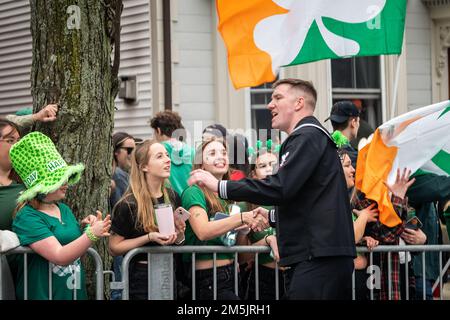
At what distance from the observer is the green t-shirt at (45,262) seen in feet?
21.8

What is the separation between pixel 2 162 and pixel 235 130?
263 inches

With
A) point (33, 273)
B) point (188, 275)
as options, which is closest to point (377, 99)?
point (188, 275)

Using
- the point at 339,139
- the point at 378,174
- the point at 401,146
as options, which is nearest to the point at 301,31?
the point at 339,139

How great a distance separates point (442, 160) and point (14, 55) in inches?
401

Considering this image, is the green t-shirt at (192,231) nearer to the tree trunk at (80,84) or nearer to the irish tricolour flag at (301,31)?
the tree trunk at (80,84)

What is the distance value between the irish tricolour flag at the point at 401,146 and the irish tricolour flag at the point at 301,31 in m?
0.76

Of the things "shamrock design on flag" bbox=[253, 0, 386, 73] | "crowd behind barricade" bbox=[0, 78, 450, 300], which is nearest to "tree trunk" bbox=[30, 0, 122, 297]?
"crowd behind barricade" bbox=[0, 78, 450, 300]

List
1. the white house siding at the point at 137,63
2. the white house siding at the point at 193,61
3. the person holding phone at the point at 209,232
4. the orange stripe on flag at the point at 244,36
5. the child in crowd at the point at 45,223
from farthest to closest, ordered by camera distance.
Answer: the white house siding at the point at 137,63 → the white house siding at the point at 193,61 → the orange stripe on flag at the point at 244,36 → the person holding phone at the point at 209,232 → the child in crowd at the point at 45,223

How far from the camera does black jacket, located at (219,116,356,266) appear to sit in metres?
6.51

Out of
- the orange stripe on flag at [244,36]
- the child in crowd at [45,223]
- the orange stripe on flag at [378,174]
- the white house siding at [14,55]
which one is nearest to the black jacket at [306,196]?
the child in crowd at [45,223]

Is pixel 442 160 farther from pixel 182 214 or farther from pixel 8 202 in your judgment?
pixel 8 202

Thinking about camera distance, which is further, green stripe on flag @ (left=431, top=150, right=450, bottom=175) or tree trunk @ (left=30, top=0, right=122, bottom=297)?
green stripe on flag @ (left=431, top=150, right=450, bottom=175)

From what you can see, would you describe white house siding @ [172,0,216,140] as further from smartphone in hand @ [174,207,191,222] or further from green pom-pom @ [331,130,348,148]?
smartphone in hand @ [174,207,191,222]

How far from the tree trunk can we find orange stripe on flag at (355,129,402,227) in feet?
6.39
